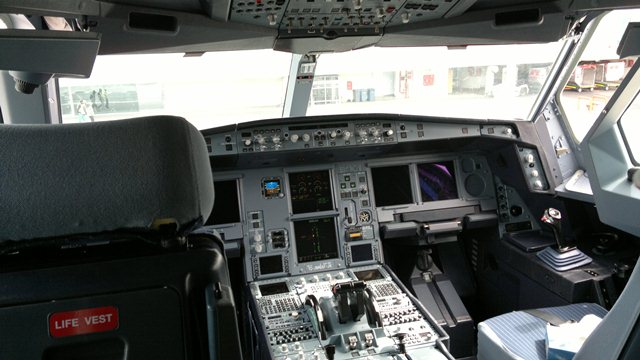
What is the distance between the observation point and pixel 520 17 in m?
2.49

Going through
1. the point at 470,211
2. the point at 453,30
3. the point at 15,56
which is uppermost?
the point at 453,30

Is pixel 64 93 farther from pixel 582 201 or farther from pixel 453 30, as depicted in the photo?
pixel 582 201

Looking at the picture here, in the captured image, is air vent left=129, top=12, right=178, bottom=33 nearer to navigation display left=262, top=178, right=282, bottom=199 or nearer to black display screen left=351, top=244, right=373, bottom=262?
navigation display left=262, top=178, right=282, bottom=199

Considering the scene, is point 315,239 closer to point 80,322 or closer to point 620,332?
point 620,332

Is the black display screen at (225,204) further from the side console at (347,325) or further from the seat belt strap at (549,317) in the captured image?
the seat belt strap at (549,317)

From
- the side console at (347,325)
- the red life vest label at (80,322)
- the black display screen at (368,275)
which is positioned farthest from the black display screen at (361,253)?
the red life vest label at (80,322)

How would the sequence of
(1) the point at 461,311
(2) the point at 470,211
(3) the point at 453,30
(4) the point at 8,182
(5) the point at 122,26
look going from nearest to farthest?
(4) the point at 8,182, (5) the point at 122,26, (3) the point at 453,30, (1) the point at 461,311, (2) the point at 470,211

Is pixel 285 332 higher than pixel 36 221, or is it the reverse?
pixel 36 221

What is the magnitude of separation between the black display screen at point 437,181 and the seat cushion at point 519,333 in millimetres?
1293

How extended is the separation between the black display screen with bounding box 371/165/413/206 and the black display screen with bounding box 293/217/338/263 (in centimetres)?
46

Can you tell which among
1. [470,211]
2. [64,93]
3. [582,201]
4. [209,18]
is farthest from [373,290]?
[64,93]

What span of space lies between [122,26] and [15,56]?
738 mm

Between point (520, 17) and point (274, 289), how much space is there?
230 centimetres

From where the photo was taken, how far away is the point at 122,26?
2.09 meters
